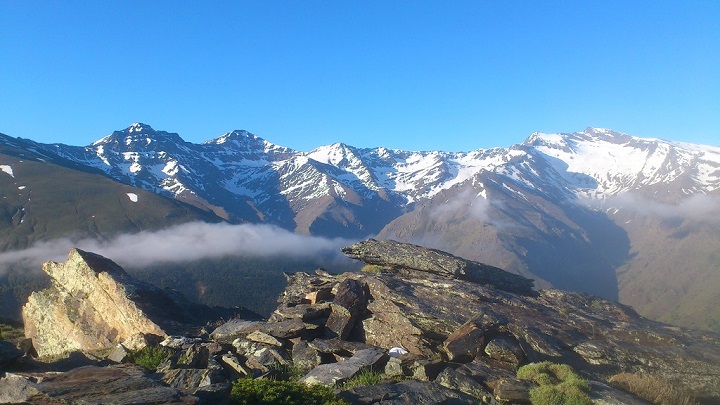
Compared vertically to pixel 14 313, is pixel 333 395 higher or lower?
higher

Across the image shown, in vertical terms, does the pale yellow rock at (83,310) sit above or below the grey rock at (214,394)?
below

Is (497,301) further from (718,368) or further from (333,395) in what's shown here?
(333,395)

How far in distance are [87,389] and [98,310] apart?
22651mm

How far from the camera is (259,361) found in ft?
68.7

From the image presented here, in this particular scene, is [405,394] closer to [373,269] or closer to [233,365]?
[233,365]

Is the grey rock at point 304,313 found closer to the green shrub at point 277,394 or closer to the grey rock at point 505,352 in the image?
the grey rock at point 505,352

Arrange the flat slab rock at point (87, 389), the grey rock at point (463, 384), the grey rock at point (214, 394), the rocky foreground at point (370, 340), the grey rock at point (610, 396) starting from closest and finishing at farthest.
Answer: the flat slab rock at point (87, 389) → the grey rock at point (214, 394) → the rocky foreground at point (370, 340) → the grey rock at point (610, 396) → the grey rock at point (463, 384)

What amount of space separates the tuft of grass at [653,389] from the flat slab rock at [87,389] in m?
17.3

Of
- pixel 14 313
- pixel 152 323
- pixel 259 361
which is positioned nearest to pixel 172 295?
pixel 152 323

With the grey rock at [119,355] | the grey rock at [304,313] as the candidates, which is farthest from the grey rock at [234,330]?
the grey rock at [119,355]

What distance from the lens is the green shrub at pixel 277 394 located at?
13047 mm

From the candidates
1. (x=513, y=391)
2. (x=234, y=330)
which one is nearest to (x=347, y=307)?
(x=234, y=330)

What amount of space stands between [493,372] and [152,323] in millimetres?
20070

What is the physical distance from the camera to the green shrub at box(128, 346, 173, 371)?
2048cm
